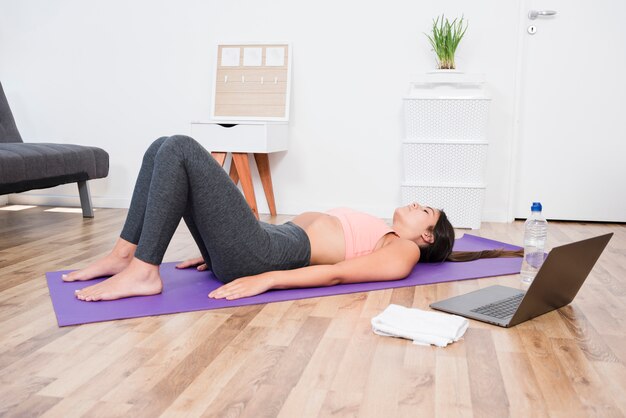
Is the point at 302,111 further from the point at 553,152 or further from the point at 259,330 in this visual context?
the point at 259,330

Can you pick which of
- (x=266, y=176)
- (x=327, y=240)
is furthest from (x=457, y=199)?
(x=327, y=240)

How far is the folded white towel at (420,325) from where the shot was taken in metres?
1.71

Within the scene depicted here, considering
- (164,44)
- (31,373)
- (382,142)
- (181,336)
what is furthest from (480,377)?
(164,44)

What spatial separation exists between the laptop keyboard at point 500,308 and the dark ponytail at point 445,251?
1.12 feet

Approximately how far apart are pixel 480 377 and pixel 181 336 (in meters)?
0.74

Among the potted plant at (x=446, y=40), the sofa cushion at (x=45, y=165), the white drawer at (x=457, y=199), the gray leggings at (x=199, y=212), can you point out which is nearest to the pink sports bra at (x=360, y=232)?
the gray leggings at (x=199, y=212)

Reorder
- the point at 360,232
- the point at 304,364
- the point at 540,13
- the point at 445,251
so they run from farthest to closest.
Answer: the point at 540,13 < the point at 445,251 < the point at 360,232 < the point at 304,364

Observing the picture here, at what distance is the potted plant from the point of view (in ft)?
12.3

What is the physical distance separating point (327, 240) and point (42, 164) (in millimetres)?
1770

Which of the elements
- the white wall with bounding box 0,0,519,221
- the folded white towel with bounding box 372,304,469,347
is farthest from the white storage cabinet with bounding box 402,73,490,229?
the folded white towel with bounding box 372,304,469,347

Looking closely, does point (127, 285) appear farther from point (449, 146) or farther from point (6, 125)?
point (6, 125)

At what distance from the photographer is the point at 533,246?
9.73 ft

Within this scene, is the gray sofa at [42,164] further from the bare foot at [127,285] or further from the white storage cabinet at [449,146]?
the white storage cabinet at [449,146]

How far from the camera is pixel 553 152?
398 cm
